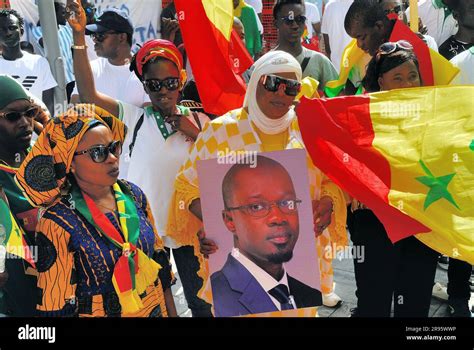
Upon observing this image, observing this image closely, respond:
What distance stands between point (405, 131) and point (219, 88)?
1236mm

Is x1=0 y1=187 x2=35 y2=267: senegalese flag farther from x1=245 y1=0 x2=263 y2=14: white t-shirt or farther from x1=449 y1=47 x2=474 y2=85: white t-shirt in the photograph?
x1=245 y1=0 x2=263 y2=14: white t-shirt

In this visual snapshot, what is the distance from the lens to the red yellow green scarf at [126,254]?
7.61ft

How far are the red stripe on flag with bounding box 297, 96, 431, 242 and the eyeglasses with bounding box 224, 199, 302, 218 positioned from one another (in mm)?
257

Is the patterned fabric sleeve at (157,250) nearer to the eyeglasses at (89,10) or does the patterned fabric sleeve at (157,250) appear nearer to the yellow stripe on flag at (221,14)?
the yellow stripe on flag at (221,14)

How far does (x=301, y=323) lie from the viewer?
2770 millimetres

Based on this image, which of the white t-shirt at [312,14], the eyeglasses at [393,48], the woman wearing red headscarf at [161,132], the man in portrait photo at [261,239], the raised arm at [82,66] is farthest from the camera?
the white t-shirt at [312,14]

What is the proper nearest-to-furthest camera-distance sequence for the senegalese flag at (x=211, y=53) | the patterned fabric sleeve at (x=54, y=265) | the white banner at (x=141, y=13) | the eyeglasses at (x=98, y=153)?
the patterned fabric sleeve at (x=54, y=265), the eyeglasses at (x=98, y=153), the senegalese flag at (x=211, y=53), the white banner at (x=141, y=13)

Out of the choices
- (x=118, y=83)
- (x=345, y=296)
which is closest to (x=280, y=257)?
(x=345, y=296)

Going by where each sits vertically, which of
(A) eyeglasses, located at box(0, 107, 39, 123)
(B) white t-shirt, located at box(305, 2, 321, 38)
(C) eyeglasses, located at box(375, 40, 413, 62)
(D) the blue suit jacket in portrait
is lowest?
(D) the blue suit jacket in portrait

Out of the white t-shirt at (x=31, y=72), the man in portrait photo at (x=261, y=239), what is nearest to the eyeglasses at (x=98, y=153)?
the man in portrait photo at (x=261, y=239)

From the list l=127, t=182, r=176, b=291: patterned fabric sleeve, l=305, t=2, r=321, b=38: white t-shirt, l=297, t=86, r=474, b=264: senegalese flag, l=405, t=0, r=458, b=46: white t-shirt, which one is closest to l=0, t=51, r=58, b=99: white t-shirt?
l=127, t=182, r=176, b=291: patterned fabric sleeve

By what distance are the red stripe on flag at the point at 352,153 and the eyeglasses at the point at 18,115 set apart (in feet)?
4.46

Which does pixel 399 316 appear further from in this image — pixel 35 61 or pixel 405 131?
pixel 35 61

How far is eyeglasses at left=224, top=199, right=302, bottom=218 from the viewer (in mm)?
2564
